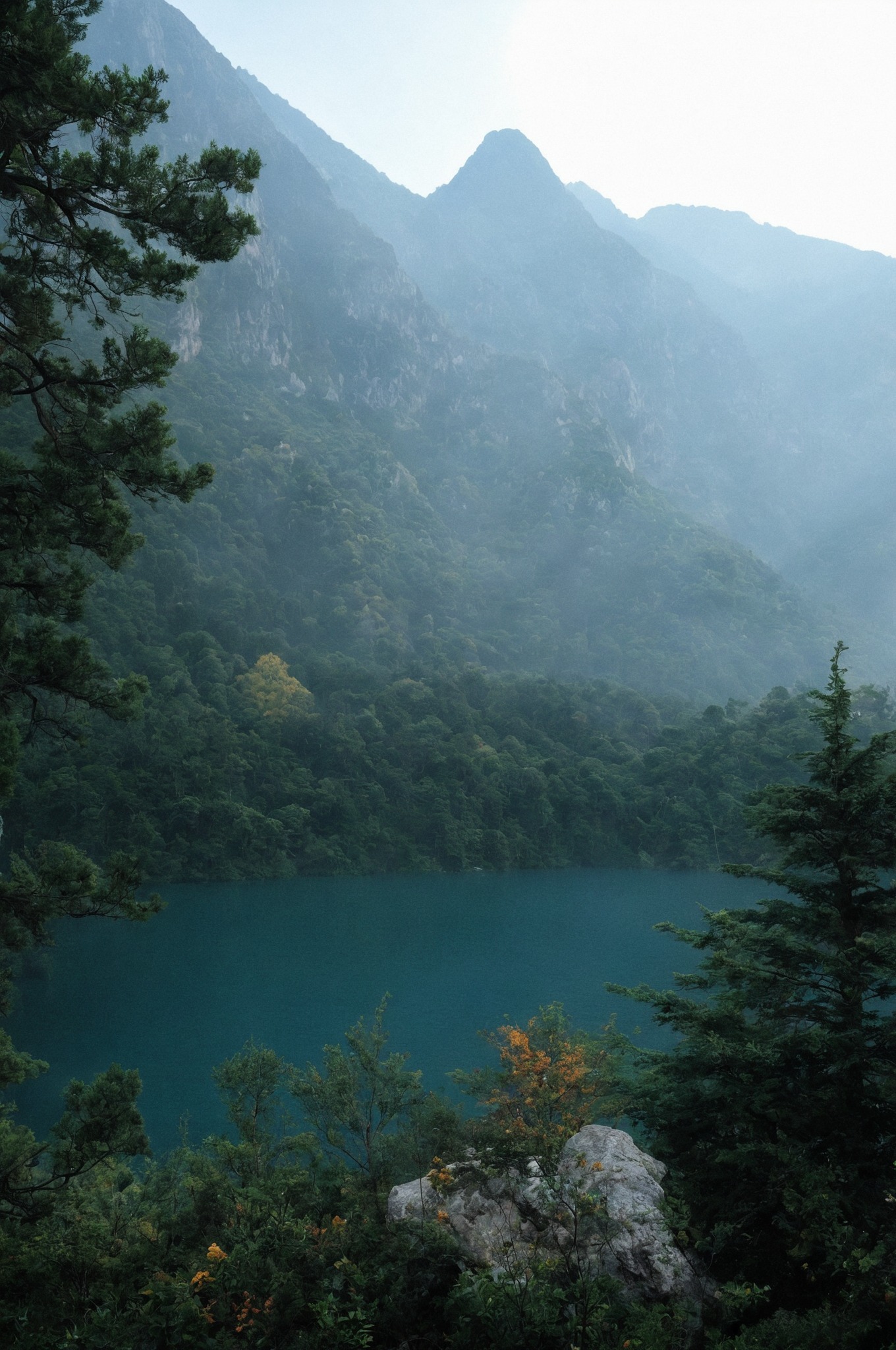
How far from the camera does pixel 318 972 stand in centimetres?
3105

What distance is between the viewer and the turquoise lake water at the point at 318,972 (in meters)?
22.5

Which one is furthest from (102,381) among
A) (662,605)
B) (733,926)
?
(662,605)

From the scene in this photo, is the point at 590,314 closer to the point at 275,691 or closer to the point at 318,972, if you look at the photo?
the point at 275,691

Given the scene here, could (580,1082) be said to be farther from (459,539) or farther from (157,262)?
(459,539)

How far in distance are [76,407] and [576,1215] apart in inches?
269

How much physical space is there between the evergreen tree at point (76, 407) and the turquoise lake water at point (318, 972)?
1435cm

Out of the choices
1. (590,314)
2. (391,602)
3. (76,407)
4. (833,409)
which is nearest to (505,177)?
(590,314)

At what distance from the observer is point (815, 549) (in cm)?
13912

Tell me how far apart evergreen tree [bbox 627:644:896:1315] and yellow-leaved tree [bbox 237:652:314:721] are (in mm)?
49897

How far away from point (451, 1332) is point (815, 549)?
15159cm

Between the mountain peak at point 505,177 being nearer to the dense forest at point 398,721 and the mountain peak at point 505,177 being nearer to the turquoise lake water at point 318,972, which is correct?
the dense forest at point 398,721

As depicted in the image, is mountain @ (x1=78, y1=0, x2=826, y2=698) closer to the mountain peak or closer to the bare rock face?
the mountain peak

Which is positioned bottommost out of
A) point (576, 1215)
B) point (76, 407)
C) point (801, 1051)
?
point (576, 1215)

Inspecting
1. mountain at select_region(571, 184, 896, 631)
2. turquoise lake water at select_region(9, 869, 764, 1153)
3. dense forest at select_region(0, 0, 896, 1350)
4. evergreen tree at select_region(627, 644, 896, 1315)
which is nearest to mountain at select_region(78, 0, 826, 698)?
dense forest at select_region(0, 0, 896, 1350)
